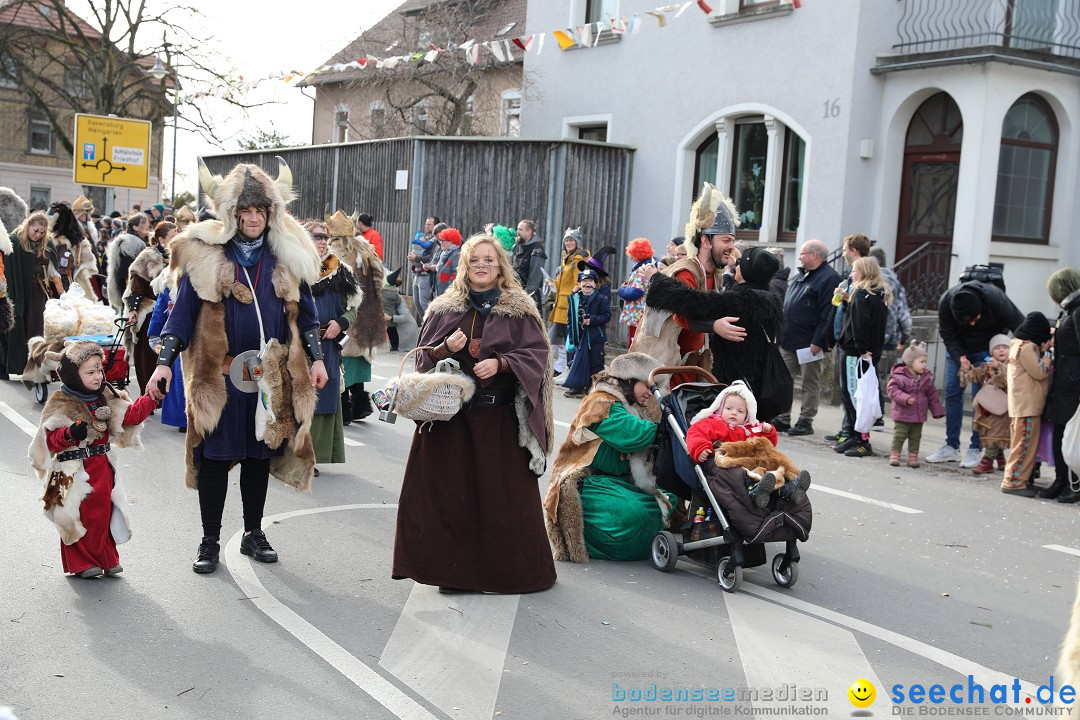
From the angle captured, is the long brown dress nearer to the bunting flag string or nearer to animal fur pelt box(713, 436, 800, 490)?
animal fur pelt box(713, 436, 800, 490)

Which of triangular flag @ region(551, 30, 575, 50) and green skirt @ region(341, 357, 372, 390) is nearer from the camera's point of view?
green skirt @ region(341, 357, 372, 390)

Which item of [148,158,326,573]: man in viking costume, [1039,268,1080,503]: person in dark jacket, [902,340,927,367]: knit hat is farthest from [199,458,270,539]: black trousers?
[902,340,927,367]: knit hat

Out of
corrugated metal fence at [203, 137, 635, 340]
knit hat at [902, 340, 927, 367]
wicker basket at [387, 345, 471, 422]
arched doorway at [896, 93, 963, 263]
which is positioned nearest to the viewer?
wicker basket at [387, 345, 471, 422]

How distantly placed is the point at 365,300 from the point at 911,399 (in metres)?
5.13

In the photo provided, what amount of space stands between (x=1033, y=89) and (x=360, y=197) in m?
13.5

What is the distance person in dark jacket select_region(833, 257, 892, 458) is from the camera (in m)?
11.1

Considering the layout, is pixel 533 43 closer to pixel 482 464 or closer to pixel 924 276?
pixel 924 276

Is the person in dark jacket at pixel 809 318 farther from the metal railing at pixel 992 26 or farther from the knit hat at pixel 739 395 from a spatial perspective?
the metal railing at pixel 992 26

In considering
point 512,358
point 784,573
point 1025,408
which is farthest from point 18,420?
point 1025,408

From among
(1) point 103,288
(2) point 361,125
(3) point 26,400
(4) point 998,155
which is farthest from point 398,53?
(3) point 26,400

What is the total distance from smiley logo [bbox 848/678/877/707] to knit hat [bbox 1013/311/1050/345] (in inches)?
233

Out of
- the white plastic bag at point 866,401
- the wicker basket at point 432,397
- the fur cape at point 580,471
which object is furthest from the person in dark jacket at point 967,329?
the wicker basket at point 432,397

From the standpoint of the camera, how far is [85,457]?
18.9ft

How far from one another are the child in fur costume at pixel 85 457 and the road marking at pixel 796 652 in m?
3.19
